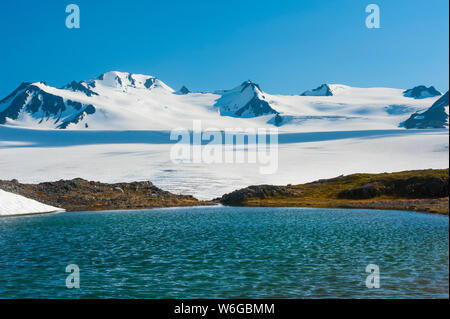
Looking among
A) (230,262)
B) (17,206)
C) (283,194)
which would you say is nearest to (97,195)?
(17,206)

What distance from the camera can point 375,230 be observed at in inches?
2058

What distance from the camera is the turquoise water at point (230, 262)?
81.8 ft

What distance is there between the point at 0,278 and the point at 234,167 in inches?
5791

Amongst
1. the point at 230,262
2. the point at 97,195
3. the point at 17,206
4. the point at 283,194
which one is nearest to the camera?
the point at 230,262

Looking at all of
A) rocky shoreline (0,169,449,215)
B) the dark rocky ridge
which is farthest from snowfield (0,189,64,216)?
the dark rocky ridge

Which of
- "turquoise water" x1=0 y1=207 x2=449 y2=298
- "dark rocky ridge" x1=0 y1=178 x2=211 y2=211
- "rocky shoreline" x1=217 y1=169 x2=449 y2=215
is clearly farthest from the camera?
"dark rocky ridge" x1=0 y1=178 x2=211 y2=211

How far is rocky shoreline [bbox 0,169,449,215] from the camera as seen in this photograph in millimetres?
100188

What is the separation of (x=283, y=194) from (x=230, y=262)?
304 ft

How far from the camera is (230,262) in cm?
3347

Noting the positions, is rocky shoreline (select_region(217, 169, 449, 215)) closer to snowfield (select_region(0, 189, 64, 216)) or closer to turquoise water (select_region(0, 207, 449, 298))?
turquoise water (select_region(0, 207, 449, 298))

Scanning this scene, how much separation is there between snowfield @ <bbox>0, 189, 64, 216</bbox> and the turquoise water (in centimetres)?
3291

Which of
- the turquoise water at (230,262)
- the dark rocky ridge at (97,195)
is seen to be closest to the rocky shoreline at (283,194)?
the dark rocky ridge at (97,195)

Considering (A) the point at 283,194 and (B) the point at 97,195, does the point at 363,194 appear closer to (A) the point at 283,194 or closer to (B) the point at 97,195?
(A) the point at 283,194
